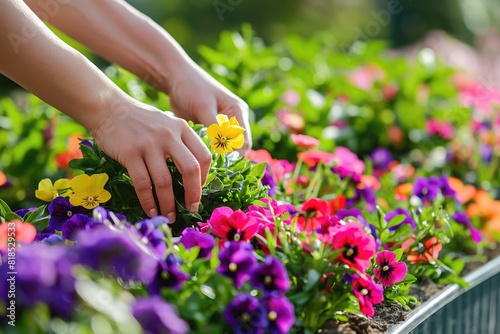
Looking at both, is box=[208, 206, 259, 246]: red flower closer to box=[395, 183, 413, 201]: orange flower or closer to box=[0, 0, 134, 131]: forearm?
box=[0, 0, 134, 131]: forearm

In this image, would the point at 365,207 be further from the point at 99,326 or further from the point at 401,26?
the point at 401,26

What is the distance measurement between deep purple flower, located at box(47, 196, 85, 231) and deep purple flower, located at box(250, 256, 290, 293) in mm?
550

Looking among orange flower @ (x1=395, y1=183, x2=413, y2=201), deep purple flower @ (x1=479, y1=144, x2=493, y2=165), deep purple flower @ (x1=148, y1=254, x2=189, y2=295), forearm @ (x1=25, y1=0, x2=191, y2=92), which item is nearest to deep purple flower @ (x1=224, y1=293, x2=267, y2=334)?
deep purple flower @ (x1=148, y1=254, x2=189, y2=295)

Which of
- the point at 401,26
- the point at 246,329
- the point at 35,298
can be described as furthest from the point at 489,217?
the point at 401,26

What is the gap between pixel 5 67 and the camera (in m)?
1.58

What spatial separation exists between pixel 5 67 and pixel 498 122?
8.74 feet

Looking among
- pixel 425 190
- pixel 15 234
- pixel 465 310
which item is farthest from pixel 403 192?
pixel 15 234

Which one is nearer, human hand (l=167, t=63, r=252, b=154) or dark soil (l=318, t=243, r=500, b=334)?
dark soil (l=318, t=243, r=500, b=334)

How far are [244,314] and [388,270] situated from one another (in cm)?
55

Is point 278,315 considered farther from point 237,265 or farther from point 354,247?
point 354,247

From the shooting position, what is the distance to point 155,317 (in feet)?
3.82

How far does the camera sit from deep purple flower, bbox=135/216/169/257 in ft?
4.56

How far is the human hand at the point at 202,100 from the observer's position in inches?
79.0

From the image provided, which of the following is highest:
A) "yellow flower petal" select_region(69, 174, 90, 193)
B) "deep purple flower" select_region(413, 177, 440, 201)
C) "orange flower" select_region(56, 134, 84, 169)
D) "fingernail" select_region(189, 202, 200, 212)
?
"fingernail" select_region(189, 202, 200, 212)
